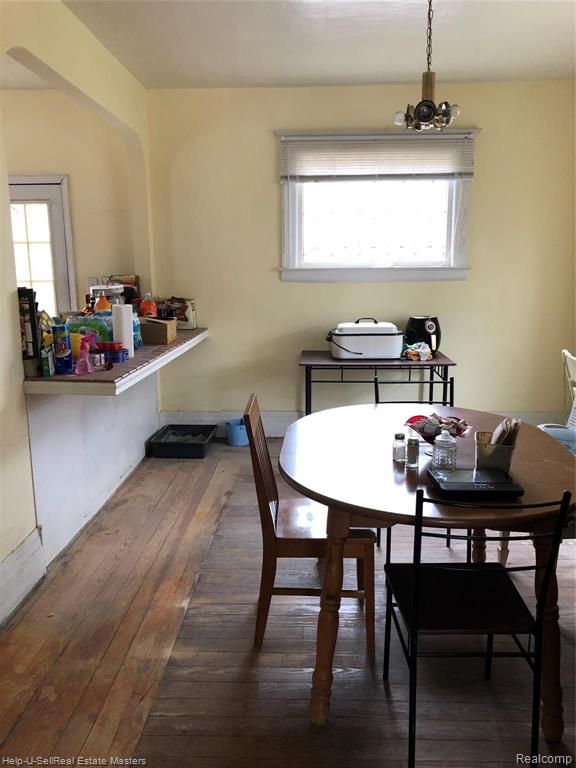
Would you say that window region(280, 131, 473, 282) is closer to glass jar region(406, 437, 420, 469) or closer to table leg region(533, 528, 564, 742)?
glass jar region(406, 437, 420, 469)

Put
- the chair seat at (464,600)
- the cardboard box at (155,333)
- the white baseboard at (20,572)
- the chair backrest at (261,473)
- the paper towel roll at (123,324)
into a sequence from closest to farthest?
1. the chair seat at (464,600)
2. the chair backrest at (261,473)
3. the white baseboard at (20,572)
4. the paper towel roll at (123,324)
5. the cardboard box at (155,333)

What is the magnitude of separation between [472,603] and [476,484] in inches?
13.0

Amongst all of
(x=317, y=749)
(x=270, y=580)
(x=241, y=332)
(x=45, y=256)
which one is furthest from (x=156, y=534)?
(x=45, y=256)

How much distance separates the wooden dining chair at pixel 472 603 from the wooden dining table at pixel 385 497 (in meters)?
0.04

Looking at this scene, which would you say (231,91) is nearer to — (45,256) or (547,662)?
(45,256)

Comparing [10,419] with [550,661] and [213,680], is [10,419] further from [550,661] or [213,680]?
[550,661]

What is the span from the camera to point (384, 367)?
381cm

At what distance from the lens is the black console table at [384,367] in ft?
12.3

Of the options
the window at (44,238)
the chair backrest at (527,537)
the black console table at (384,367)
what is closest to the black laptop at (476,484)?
the chair backrest at (527,537)

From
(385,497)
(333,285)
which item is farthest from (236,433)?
(385,497)

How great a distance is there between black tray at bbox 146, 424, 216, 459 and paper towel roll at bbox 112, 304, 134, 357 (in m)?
1.29

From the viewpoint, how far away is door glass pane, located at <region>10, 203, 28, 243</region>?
4109 mm

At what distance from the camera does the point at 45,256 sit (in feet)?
13.8

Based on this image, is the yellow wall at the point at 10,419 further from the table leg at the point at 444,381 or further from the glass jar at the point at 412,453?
the table leg at the point at 444,381
